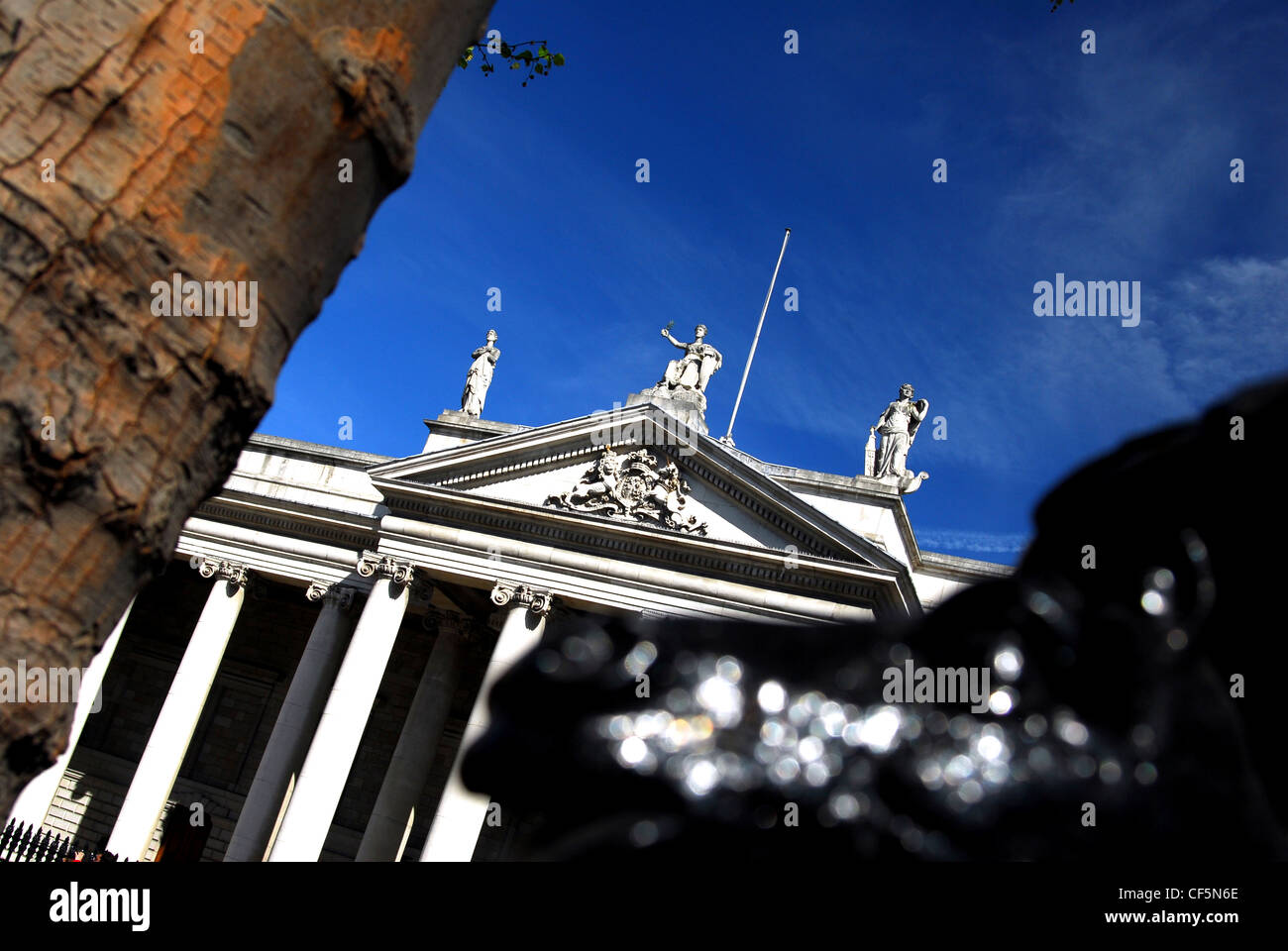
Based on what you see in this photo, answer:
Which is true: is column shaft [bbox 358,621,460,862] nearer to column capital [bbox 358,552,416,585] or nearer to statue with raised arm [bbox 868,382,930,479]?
column capital [bbox 358,552,416,585]

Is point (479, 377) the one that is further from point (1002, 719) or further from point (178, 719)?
point (1002, 719)

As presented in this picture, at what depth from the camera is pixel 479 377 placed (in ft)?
93.8

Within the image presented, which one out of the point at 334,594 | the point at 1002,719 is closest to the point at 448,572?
the point at 334,594

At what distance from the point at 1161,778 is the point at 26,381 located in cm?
134

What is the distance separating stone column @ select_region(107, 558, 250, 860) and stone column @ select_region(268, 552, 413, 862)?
365 cm

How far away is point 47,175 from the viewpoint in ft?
4.01

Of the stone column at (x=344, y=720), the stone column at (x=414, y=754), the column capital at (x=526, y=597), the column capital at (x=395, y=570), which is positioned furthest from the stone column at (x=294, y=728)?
the column capital at (x=526, y=597)

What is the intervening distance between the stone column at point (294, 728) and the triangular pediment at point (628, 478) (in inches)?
152

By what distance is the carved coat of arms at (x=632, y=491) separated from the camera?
22.6 m

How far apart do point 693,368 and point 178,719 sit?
1501 cm

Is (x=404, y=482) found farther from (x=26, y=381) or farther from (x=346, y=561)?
(x=26, y=381)

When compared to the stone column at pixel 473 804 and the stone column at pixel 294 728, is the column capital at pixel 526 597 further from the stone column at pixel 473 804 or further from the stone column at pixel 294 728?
the stone column at pixel 294 728
